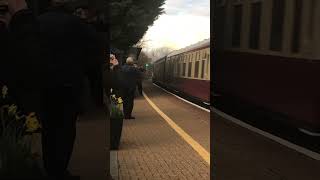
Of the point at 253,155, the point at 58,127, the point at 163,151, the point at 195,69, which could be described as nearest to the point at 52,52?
the point at 58,127

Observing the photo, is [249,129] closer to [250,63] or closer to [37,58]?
[250,63]

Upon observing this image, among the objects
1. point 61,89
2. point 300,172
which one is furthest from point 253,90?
point 300,172

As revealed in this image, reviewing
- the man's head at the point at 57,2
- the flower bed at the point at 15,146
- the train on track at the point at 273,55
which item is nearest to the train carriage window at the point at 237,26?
the train on track at the point at 273,55

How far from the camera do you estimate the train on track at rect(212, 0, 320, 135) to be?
139cm

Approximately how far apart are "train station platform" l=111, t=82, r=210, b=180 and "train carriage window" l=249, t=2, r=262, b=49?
1699 mm

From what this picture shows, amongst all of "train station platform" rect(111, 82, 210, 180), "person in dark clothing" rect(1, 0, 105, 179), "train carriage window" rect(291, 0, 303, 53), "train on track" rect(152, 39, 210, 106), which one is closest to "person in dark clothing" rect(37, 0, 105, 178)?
"person in dark clothing" rect(1, 0, 105, 179)

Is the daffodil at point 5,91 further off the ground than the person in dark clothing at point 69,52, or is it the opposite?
the person in dark clothing at point 69,52

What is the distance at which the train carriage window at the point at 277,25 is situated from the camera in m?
1.38

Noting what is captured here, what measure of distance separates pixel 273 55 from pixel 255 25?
0.11 meters

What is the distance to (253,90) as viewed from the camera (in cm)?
157

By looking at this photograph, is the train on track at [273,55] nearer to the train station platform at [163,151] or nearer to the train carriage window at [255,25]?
the train carriage window at [255,25]

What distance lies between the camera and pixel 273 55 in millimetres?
1417

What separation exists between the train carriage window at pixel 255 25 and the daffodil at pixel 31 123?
51.2 inches

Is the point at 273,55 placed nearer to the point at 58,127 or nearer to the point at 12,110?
the point at 58,127
